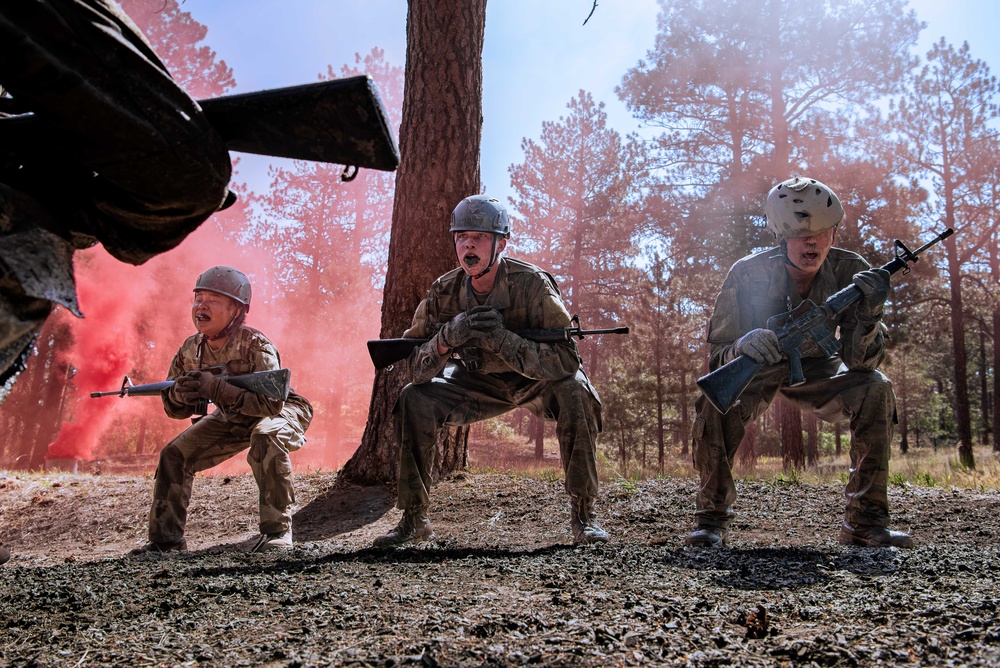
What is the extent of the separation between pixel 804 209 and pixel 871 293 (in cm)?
62

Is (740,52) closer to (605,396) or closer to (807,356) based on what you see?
(605,396)

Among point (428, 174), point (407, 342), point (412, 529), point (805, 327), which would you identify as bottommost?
point (412, 529)

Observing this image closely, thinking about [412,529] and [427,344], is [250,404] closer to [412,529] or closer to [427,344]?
[427,344]

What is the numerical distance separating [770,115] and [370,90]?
1596 centimetres

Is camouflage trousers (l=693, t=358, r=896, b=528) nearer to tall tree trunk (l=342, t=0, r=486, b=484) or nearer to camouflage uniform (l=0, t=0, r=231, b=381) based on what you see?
tall tree trunk (l=342, t=0, r=486, b=484)

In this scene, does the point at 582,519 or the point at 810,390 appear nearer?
the point at 582,519

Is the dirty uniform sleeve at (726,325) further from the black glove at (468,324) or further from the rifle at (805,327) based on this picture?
the black glove at (468,324)

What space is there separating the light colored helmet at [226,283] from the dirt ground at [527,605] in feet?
6.70

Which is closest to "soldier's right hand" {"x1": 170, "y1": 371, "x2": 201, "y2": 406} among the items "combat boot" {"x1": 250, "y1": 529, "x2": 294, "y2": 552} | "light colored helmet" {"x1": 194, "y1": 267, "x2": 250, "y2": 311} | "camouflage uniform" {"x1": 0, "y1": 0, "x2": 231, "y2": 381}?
"light colored helmet" {"x1": 194, "y1": 267, "x2": 250, "y2": 311}

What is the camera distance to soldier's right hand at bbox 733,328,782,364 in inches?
157

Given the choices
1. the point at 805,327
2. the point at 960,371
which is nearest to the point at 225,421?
the point at 805,327

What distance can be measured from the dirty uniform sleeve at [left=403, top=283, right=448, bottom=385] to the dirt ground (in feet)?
3.42

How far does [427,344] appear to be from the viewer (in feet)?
14.5

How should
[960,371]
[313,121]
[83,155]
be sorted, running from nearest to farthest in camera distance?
[83,155] → [313,121] → [960,371]
